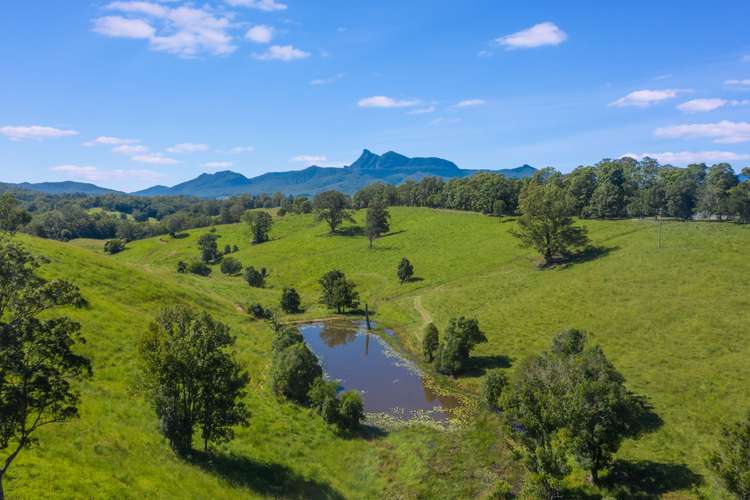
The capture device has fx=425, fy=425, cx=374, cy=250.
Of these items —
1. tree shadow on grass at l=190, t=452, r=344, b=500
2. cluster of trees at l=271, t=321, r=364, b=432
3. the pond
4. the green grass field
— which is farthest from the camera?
the pond

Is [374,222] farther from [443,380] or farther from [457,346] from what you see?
[443,380]

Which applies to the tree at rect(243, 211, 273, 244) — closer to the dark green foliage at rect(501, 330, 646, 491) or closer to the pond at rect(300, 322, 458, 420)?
the pond at rect(300, 322, 458, 420)

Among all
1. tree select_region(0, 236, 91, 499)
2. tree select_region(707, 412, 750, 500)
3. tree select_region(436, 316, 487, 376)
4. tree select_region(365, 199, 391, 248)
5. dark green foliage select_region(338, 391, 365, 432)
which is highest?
tree select_region(365, 199, 391, 248)

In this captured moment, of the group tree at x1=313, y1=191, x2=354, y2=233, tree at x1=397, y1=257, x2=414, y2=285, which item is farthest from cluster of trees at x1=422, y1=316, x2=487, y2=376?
tree at x1=313, y1=191, x2=354, y2=233

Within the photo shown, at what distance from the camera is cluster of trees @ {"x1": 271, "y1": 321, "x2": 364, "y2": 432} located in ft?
111

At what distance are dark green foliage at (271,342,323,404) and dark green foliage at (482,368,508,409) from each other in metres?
14.8

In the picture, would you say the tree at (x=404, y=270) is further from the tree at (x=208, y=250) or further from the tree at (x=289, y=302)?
the tree at (x=208, y=250)

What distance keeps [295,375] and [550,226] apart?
60.4 meters

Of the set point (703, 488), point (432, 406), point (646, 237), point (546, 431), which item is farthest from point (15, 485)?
point (646, 237)

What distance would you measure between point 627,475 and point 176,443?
26.7 metres

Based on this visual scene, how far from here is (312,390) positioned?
36031mm

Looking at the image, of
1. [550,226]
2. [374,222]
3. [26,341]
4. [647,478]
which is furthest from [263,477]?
[374,222]

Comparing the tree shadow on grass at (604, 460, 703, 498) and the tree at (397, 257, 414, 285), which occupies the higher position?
the tree at (397, 257, 414, 285)

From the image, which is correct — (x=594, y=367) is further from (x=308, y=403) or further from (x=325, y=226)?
(x=325, y=226)
